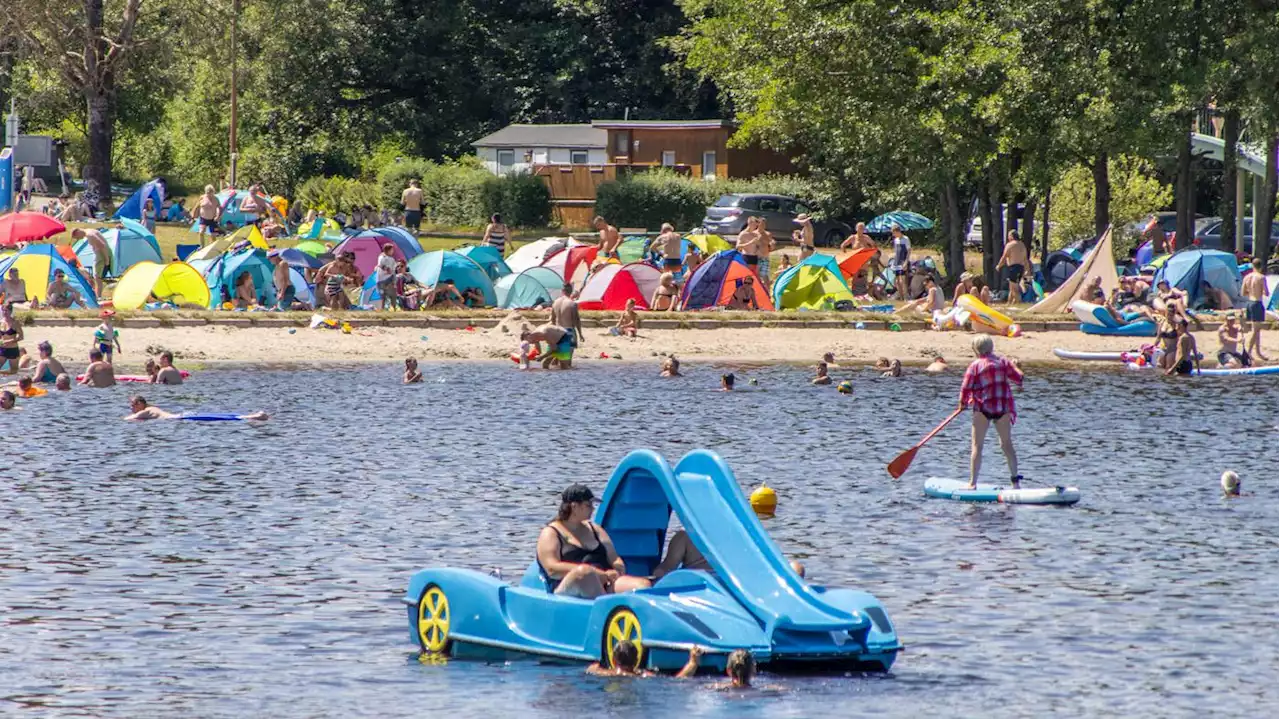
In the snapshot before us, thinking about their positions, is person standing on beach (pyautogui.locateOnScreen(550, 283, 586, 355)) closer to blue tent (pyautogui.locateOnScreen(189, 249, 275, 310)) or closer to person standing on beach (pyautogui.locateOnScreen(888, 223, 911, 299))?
blue tent (pyautogui.locateOnScreen(189, 249, 275, 310))

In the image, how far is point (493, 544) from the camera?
746 inches

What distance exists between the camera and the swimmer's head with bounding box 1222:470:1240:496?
22.6m

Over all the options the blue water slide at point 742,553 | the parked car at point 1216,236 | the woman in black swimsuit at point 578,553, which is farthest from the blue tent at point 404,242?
the woman in black swimsuit at point 578,553

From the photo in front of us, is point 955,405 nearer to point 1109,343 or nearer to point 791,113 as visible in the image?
point 1109,343

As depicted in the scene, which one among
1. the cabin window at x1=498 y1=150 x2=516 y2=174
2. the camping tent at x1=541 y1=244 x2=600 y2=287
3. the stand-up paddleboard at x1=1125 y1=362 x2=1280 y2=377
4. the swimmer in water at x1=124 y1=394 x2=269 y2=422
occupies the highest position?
the cabin window at x1=498 y1=150 x2=516 y2=174

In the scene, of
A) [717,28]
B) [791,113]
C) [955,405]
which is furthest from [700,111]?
[955,405]

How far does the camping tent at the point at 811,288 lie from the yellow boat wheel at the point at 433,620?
1082 inches

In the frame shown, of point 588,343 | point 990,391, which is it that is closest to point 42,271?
point 588,343

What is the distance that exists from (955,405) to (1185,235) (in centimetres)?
1647

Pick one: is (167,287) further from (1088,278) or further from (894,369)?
(1088,278)

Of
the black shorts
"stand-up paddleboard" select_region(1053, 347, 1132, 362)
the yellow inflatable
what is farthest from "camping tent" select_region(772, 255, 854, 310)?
the black shorts

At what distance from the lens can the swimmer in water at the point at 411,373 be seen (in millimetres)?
33844

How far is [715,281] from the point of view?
135ft

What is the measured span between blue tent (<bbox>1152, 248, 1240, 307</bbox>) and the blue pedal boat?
96.5 ft
